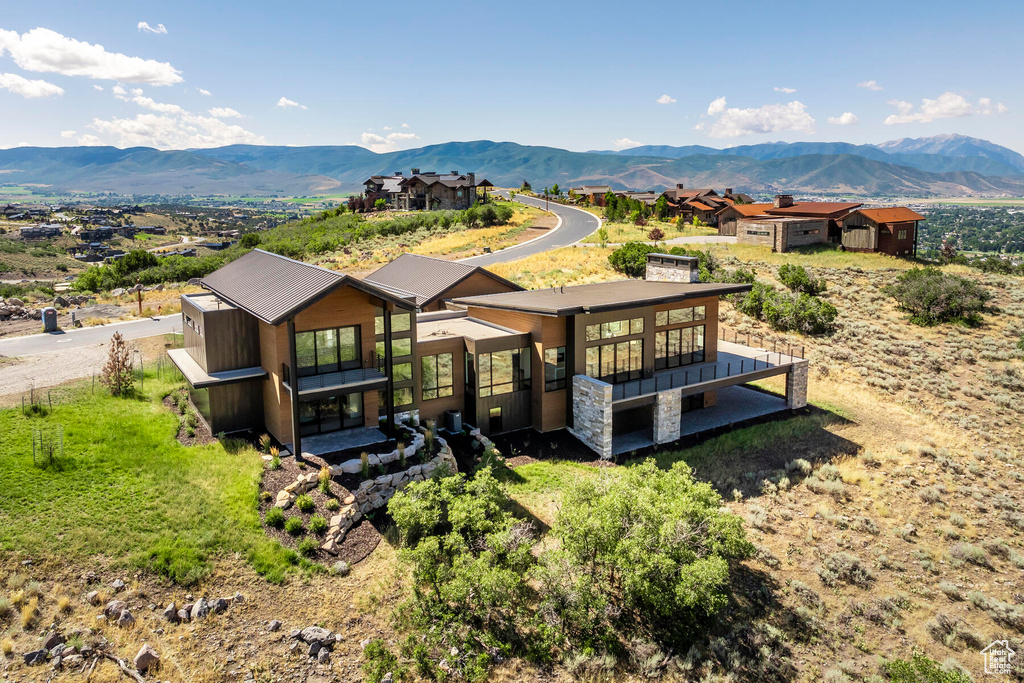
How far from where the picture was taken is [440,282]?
29.2m

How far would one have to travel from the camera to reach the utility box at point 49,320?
3222cm

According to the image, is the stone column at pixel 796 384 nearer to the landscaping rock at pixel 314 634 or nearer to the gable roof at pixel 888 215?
the landscaping rock at pixel 314 634

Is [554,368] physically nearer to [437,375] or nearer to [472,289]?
[437,375]

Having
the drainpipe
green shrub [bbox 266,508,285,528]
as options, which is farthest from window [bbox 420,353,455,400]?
green shrub [bbox 266,508,285,528]

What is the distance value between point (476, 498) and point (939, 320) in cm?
3610

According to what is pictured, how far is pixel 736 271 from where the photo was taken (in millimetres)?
45062

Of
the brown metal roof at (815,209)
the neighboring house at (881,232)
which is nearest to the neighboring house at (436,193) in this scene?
the brown metal roof at (815,209)

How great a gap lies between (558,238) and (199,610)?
50099 mm

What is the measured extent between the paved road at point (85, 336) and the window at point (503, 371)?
19.1 metres

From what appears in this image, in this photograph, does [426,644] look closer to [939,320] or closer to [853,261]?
[939,320]

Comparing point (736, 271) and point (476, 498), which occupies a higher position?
point (736, 271)

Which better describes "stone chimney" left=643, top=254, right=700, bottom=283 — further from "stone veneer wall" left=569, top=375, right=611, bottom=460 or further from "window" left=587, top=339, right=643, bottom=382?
"stone veneer wall" left=569, top=375, right=611, bottom=460

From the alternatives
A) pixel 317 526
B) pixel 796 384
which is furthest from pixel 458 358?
pixel 796 384

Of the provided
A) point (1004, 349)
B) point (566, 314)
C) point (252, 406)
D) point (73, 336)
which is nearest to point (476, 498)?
point (566, 314)
